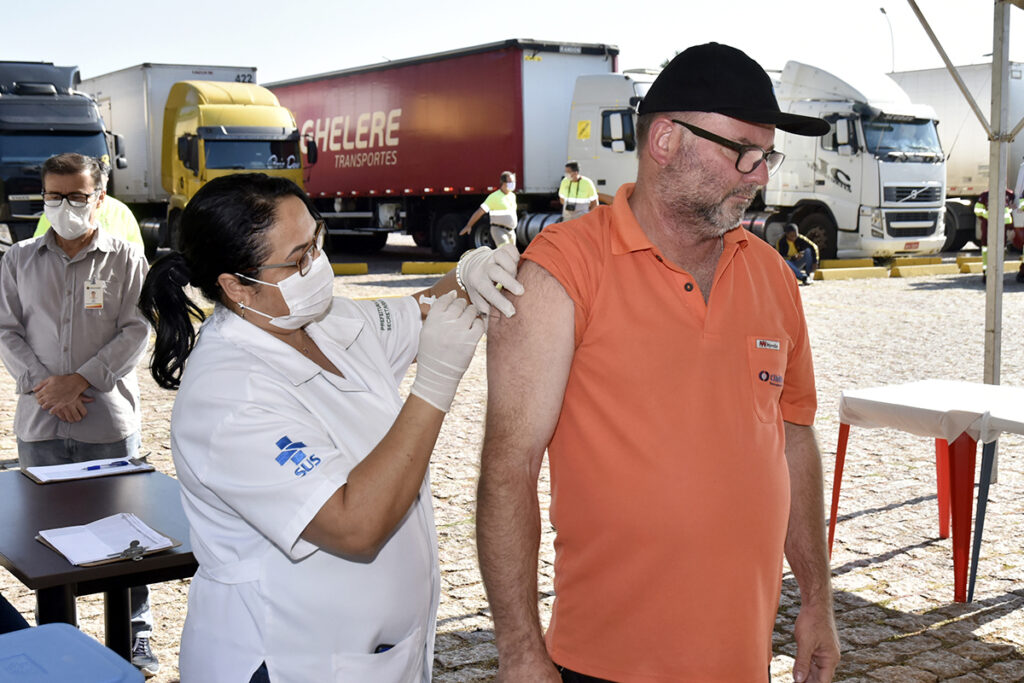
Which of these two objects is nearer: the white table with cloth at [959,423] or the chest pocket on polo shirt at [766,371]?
the chest pocket on polo shirt at [766,371]

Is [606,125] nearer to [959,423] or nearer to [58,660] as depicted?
[959,423]

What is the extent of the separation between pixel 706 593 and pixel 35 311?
3117 mm

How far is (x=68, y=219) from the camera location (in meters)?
4.15

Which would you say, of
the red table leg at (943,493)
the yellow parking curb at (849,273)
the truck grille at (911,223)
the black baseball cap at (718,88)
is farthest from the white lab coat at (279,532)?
the truck grille at (911,223)

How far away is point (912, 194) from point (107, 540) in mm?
18308

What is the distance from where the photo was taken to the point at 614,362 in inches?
79.7

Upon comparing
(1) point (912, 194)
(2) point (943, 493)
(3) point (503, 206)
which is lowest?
(2) point (943, 493)

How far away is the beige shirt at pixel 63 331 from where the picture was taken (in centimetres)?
415

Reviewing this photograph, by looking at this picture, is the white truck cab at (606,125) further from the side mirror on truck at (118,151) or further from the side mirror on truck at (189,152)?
the side mirror on truck at (118,151)

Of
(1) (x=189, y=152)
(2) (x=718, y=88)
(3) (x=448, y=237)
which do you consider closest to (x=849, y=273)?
(3) (x=448, y=237)

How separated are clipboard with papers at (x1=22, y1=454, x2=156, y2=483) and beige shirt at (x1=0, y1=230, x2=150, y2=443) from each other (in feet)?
1.76

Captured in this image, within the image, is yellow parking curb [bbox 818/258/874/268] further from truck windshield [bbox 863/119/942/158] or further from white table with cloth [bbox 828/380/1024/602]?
white table with cloth [bbox 828/380/1024/602]

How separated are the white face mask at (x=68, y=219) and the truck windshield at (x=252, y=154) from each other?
48.3 feet

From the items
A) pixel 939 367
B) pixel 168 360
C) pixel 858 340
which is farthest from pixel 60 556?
pixel 858 340
